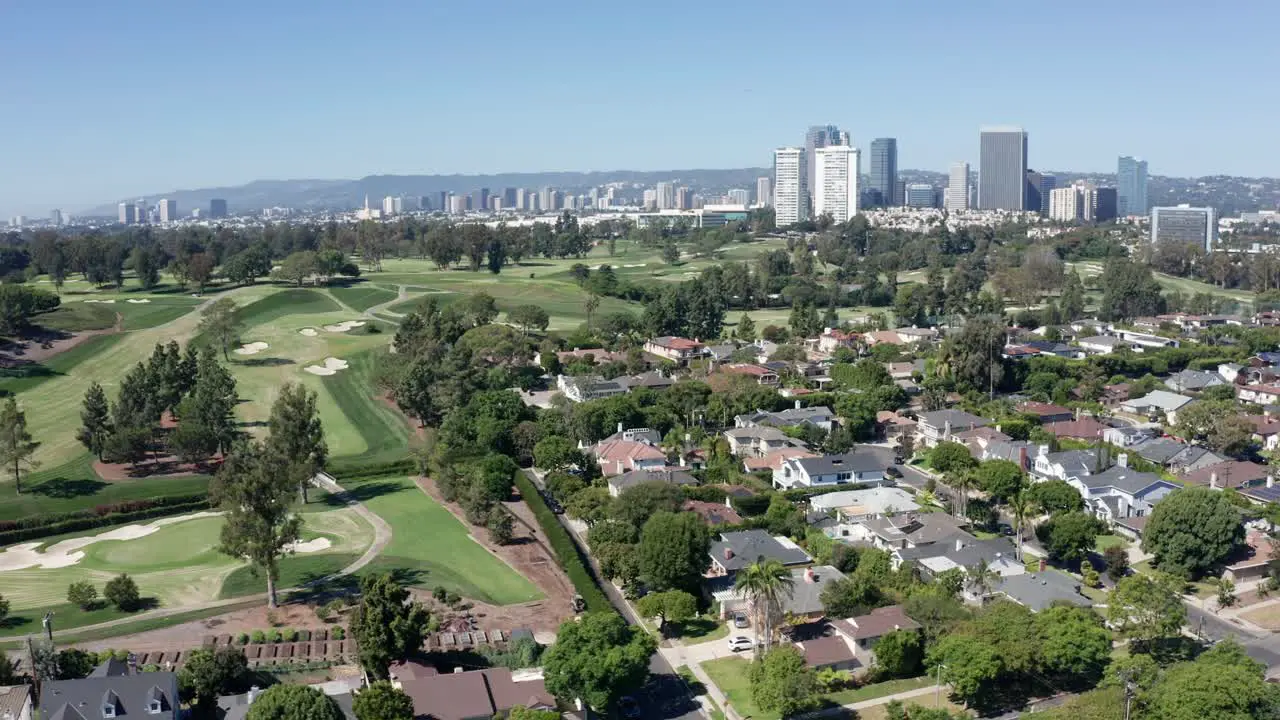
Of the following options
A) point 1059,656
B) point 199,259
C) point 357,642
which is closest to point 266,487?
point 357,642

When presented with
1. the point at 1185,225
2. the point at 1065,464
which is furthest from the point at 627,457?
the point at 1185,225

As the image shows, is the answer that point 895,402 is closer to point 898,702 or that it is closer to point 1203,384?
point 1203,384

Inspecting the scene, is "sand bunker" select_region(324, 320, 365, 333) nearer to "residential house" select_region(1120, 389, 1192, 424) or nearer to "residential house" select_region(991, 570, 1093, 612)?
"residential house" select_region(1120, 389, 1192, 424)

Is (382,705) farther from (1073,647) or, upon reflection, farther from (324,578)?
(1073,647)

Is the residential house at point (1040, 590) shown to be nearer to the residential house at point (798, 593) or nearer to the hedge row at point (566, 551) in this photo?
the residential house at point (798, 593)

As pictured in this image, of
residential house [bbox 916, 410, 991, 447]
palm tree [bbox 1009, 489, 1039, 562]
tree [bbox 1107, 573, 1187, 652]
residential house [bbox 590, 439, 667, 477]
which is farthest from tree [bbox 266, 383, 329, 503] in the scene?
tree [bbox 1107, 573, 1187, 652]

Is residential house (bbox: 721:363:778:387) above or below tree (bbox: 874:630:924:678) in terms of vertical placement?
above

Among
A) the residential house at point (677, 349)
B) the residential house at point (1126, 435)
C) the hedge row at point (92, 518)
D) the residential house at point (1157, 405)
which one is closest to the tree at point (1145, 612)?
the residential house at point (1126, 435)
